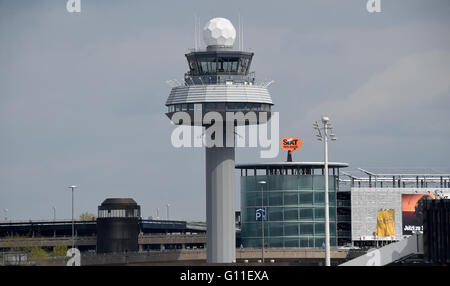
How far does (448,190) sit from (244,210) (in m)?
38.2

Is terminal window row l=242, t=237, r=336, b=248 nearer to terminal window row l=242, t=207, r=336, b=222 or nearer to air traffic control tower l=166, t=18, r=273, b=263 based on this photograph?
terminal window row l=242, t=207, r=336, b=222

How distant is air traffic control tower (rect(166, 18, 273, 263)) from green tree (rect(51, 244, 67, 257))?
37.5m

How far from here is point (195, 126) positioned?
156125 millimetres

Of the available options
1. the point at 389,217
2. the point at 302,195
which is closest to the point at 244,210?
the point at 302,195

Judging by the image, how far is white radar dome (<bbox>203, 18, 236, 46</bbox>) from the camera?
150 m

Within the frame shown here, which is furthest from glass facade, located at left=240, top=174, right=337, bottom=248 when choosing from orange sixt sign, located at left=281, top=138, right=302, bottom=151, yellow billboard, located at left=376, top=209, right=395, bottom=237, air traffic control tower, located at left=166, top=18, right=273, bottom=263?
air traffic control tower, located at left=166, top=18, right=273, bottom=263

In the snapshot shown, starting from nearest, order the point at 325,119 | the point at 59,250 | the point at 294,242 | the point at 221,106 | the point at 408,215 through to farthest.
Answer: the point at 325,119, the point at 221,106, the point at 59,250, the point at 294,242, the point at 408,215

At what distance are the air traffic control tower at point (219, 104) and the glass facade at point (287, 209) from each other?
36124 mm

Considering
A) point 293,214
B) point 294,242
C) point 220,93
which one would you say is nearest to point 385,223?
point 293,214

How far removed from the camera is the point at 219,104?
5925 inches

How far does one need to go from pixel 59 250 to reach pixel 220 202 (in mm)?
47806

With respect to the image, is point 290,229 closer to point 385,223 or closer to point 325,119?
point 385,223

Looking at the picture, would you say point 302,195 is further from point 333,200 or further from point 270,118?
point 270,118

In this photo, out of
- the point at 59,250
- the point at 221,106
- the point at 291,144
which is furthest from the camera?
the point at 59,250
